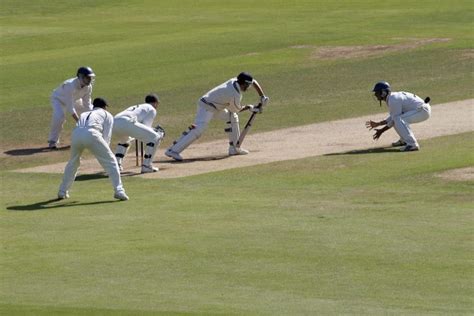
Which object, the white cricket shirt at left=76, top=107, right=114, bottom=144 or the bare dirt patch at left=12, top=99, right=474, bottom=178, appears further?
the bare dirt patch at left=12, top=99, right=474, bottom=178

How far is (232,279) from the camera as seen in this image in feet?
55.1

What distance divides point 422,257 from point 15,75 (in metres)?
26.7

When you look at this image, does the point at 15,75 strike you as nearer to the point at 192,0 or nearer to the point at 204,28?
the point at 204,28

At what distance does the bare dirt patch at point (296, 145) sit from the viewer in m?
27.3

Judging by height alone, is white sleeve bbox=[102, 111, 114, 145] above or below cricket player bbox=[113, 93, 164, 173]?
above

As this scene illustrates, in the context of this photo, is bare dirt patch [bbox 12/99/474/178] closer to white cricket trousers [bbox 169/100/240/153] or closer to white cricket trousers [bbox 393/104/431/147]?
white cricket trousers [bbox 169/100/240/153]

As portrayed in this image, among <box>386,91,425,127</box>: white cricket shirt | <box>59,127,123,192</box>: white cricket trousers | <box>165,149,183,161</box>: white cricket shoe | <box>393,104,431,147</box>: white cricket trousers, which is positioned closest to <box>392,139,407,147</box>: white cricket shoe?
<box>393,104,431,147</box>: white cricket trousers

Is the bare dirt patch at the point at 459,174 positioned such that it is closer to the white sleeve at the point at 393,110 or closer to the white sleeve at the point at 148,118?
the white sleeve at the point at 393,110

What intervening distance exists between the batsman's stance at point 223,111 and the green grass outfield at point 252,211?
2011mm

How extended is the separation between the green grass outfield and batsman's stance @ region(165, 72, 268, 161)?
201 centimetres

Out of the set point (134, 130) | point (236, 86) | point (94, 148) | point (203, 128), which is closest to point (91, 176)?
point (134, 130)

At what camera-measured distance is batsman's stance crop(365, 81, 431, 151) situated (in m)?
27.2

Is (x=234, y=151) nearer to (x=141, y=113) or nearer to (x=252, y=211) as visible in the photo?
(x=141, y=113)

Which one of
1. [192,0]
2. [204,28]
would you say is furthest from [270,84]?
[192,0]
